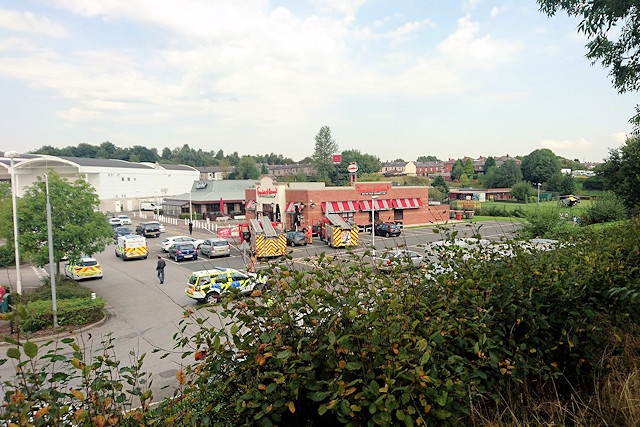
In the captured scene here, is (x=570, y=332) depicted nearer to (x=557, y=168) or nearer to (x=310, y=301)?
(x=310, y=301)

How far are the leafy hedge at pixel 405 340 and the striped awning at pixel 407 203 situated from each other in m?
38.7

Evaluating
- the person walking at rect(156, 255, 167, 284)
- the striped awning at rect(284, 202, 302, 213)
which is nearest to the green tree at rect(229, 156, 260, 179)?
the striped awning at rect(284, 202, 302, 213)

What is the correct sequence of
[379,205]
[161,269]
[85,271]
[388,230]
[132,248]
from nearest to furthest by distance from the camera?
[161,269]
[85,271]
[132,248]
[388,230]
[379,205]

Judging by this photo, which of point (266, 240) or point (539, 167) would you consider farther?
point (539, 167)

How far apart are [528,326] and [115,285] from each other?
809 inches

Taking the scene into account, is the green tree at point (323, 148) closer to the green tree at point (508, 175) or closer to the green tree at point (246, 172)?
the green tree at point (246, 172)

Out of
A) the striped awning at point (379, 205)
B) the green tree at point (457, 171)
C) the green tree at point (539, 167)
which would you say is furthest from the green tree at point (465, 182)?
the striped awning at point (379, 205)

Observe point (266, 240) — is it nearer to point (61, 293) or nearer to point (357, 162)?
point (61, 293)

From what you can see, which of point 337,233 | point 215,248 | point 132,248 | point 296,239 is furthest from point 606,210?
point 132,248

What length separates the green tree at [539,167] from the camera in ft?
295

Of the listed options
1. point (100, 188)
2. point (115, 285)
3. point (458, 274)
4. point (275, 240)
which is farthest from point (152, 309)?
point (100, 188)

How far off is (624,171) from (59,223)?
2602cm

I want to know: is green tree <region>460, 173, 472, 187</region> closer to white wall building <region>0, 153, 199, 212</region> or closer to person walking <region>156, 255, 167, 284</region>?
white wall building <region>0, 153, 199, 212</region>

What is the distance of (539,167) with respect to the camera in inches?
3590
